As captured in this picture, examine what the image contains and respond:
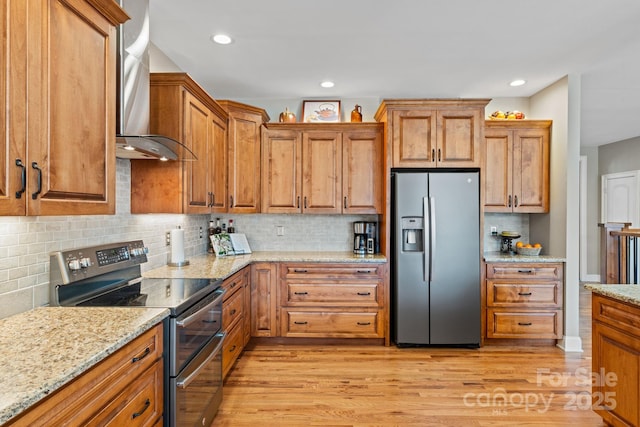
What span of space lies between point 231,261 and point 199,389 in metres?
1.42

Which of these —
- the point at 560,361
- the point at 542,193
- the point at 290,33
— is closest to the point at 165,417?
the point at 290,33

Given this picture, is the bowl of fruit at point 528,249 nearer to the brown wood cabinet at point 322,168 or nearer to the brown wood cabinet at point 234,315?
the brown wood cabinet at point 322,168

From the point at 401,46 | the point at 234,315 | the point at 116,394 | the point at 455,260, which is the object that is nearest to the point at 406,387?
the point at 455,260

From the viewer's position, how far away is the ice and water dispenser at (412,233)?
3.47 meters

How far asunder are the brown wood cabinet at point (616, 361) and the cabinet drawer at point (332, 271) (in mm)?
1787

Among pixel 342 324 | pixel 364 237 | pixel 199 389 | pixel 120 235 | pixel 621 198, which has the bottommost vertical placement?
pixel 342 324

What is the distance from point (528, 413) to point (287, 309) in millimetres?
2104

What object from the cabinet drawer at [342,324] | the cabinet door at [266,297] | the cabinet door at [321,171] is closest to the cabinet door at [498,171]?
the cabinet door at [321,171]

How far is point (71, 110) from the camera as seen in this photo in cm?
138

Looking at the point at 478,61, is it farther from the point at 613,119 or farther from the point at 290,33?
the point at 613,119

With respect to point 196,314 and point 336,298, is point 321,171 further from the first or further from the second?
point 196,314

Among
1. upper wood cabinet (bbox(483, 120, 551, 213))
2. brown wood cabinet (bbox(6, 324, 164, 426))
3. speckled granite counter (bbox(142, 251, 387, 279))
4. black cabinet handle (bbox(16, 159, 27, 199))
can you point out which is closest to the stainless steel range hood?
black cabinet handle (bbox(16, 159, 27, 199))

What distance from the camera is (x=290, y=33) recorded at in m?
2.70

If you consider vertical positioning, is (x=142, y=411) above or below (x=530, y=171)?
below
